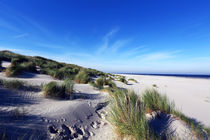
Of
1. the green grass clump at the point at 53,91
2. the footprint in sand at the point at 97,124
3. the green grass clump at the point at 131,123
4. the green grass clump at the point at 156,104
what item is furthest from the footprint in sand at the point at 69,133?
the green grass clump at the point at 156,104

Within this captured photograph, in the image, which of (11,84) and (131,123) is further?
(11,84)

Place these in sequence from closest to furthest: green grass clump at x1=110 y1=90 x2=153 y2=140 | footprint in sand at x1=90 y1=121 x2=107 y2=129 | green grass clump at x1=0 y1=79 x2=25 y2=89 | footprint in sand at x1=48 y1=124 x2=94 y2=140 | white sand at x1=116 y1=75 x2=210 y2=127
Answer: green grass clump at x1=110 y1=90 x2=153 y2=140 < footprint in sand at x1=48 y1=124 x2=94 y2=140 < footprint in sand at x1=90 y1=121 x2=107 y2=129 < green grass clump at x1=0 y1=79 x2=25 y2=89 < white sand at x1=116 y1=75 x2=210 y2=127

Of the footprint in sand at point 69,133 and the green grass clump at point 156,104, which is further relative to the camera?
the green grass clump at point 156,104

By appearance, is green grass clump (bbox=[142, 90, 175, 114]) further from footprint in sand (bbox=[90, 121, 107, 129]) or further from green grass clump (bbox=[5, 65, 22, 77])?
green grass clump (bbox=[5, 65, 22, 77])

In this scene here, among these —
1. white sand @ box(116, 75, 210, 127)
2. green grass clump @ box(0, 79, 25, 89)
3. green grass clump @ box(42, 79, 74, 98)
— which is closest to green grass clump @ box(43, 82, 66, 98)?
green grass clump @ box(42, 79, 74, 98)

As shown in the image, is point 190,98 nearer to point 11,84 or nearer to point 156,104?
point 156,104

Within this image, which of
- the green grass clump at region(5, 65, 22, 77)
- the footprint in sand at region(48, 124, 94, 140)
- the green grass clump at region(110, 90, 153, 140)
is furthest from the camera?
the green grass clump at region(5, 65, 22, 77)


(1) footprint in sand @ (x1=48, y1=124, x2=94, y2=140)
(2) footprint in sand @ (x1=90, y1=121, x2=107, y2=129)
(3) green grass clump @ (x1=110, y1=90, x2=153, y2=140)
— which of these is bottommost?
(2) footprint in sand @ (x1=90, y1=121, x2=107, y2=129)

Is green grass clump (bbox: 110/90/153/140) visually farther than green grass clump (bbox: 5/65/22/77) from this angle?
No

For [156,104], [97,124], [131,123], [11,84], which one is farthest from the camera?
[11,84]

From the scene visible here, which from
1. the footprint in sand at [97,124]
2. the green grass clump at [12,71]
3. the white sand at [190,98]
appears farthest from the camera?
the green grass clump at [12,71]

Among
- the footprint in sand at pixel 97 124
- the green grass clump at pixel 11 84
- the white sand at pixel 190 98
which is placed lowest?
the white sand at pixel 190 98

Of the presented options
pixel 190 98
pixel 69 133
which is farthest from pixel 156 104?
pixel 190 98

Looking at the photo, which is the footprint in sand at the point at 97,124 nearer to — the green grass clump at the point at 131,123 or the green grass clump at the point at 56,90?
the green grass clump at the point at 131,123
